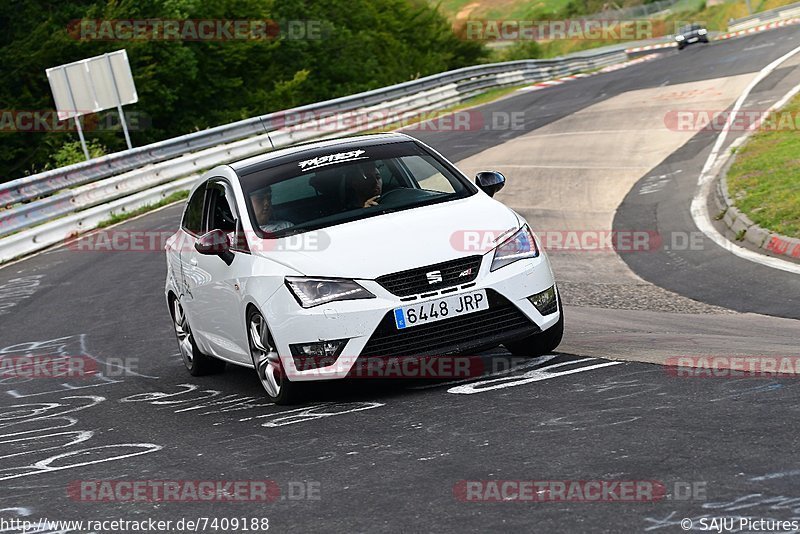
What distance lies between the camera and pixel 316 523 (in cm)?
505

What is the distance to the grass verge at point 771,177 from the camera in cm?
1418

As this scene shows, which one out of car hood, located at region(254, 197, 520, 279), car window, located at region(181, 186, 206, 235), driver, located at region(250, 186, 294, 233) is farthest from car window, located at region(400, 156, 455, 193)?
car window, located at region(181, 186, 206, 235)

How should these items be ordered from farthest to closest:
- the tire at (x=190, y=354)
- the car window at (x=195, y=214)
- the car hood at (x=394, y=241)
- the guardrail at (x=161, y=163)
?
the guardrail at (x=161, y=163) → the tire at (x=190, y=354) → the car window at (x=195, y=214) → the car hood at (x=394, y=241)

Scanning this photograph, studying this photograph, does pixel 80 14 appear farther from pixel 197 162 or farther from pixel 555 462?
pixel 555 462

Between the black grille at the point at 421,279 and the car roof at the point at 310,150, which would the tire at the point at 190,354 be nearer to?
the car roof at the point at 310,150

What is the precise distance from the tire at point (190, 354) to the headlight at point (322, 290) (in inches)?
99.1

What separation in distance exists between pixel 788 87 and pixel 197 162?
45.2 feet

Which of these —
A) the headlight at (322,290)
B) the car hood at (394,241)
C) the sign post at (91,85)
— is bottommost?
the headlight at (322,290)

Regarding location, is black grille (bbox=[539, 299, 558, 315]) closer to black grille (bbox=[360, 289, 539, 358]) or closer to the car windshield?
black grille (bbox=[360, 289, 539, 358])

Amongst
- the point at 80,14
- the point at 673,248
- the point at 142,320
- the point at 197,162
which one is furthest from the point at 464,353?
the point at 80,14

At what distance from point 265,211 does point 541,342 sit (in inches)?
83.4

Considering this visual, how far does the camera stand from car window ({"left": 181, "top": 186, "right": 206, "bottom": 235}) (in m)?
9.88

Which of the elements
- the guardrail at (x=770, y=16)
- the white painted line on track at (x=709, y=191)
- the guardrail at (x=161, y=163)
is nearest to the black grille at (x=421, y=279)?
the white painted line on track at (x=709, y=191)

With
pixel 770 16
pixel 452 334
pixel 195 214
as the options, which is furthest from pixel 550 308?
pixel 770 16
